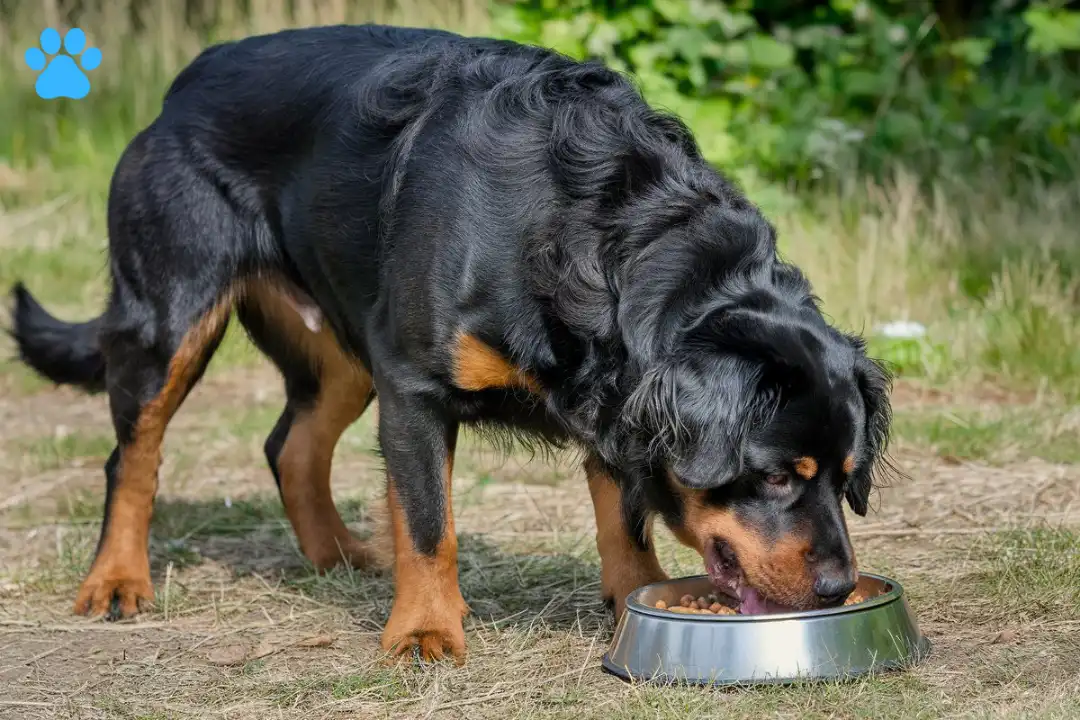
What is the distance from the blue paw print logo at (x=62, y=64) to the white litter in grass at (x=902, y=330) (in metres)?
6.54

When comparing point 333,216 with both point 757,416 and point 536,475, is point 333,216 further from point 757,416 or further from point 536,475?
point 536,475

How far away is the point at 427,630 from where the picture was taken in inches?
137

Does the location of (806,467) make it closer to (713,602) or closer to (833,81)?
(713,602)

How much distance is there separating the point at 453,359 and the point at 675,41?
17.6 feet

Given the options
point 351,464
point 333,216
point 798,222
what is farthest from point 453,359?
point 798,222

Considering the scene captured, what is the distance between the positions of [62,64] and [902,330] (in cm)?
725

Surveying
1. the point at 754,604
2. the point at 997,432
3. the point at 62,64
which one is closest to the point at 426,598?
the point at 754,604

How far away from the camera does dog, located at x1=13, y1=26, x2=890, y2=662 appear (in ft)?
9.93

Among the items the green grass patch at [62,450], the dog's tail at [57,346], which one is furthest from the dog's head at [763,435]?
the green grass patch at [62,450]

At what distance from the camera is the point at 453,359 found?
11.1 ft

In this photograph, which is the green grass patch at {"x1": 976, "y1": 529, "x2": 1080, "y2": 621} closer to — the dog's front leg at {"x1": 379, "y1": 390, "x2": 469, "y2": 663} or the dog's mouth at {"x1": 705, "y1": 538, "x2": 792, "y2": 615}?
the dog's mouth at {"x1": 705, "y1": 538, "x2": 792, "y2": 615}

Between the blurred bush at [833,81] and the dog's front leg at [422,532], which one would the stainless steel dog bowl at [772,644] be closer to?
the dog's front leg at [422,532]

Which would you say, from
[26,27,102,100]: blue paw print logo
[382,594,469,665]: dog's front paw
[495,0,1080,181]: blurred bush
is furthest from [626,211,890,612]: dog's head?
[26,27,102,100]: blue paw print logo

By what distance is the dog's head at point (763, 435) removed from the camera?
9.76ft
